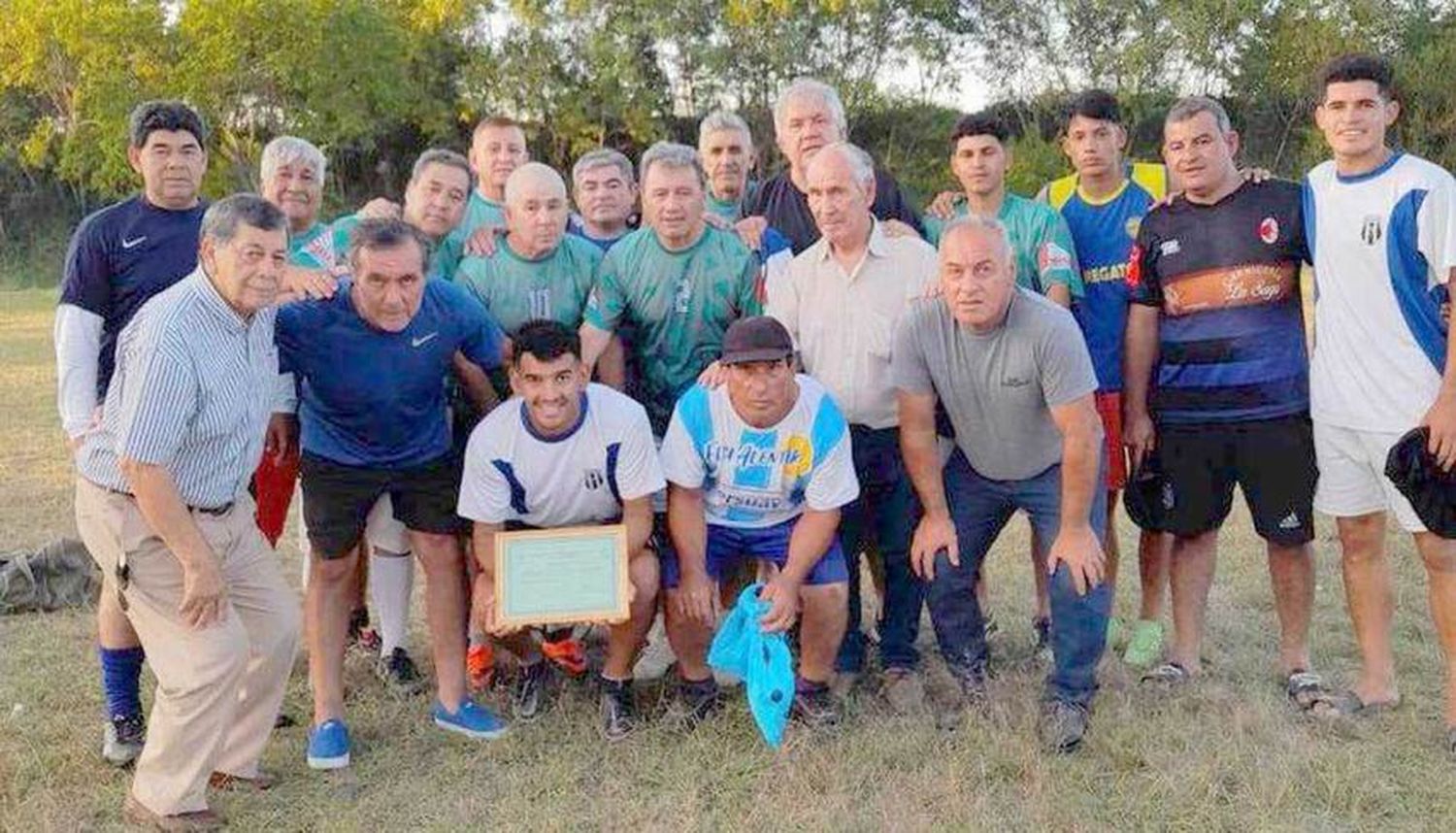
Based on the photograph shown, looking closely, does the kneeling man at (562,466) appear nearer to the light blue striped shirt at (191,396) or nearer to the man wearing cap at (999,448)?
the light blue striped shirt at (191,396)

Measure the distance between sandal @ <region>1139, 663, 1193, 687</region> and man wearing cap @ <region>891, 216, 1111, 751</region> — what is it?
22.4 inches

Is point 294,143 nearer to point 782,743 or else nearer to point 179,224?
point 179,224

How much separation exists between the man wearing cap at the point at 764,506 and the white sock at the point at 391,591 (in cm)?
123

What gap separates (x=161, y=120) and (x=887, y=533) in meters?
3.18

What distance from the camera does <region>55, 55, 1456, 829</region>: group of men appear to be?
15.0ft

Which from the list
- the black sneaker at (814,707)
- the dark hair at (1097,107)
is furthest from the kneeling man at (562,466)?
the dark hair at (1097,107)

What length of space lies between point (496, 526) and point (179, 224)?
162 cm

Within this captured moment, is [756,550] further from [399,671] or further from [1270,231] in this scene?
[1270,231]

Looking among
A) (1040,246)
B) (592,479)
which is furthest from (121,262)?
(1040,246)

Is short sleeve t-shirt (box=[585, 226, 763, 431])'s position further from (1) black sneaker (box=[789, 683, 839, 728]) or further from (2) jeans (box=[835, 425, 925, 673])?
(1) black sneaker (box=[789, 683, 839, 728])

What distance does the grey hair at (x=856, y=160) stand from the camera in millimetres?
5086

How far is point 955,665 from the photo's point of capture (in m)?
5.29

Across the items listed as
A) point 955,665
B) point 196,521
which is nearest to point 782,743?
point 955,665

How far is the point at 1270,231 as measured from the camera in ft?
17.0
